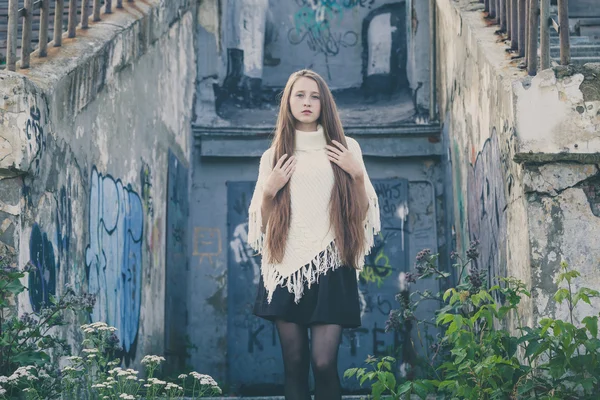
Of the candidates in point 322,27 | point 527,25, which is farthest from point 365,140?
point 527,25

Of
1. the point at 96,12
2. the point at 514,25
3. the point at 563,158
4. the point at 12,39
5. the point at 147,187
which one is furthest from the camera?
the point at 147,187

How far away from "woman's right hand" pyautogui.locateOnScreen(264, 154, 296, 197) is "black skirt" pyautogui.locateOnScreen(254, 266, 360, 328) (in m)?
0.47

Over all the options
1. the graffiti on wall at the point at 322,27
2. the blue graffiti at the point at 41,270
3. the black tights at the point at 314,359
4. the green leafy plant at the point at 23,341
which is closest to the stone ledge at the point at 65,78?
the blue graffiti at the point at 41,270

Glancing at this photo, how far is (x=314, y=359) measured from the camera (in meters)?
4.12

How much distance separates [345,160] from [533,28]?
69.8 inches

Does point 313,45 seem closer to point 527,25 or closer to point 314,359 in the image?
point 527,25

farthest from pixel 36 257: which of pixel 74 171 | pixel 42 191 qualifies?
pixel 74 171

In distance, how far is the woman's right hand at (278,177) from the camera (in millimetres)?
4188

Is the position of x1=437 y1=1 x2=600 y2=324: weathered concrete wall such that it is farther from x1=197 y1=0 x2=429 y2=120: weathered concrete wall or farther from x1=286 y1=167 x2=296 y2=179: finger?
x1=197 y1=0 x2=429 y2=120: weathered concrete wall

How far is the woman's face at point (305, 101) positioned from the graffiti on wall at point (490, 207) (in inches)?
63.7

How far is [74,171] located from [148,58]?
266 cm

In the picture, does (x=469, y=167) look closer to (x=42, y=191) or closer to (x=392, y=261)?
(x=392, y=261)

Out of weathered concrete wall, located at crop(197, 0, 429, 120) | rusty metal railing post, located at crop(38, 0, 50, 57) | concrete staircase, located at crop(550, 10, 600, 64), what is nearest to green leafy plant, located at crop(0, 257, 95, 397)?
rusty metal railing post, located at crop(38, 0, 50, 57)

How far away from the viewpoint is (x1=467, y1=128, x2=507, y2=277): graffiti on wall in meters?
5.55
